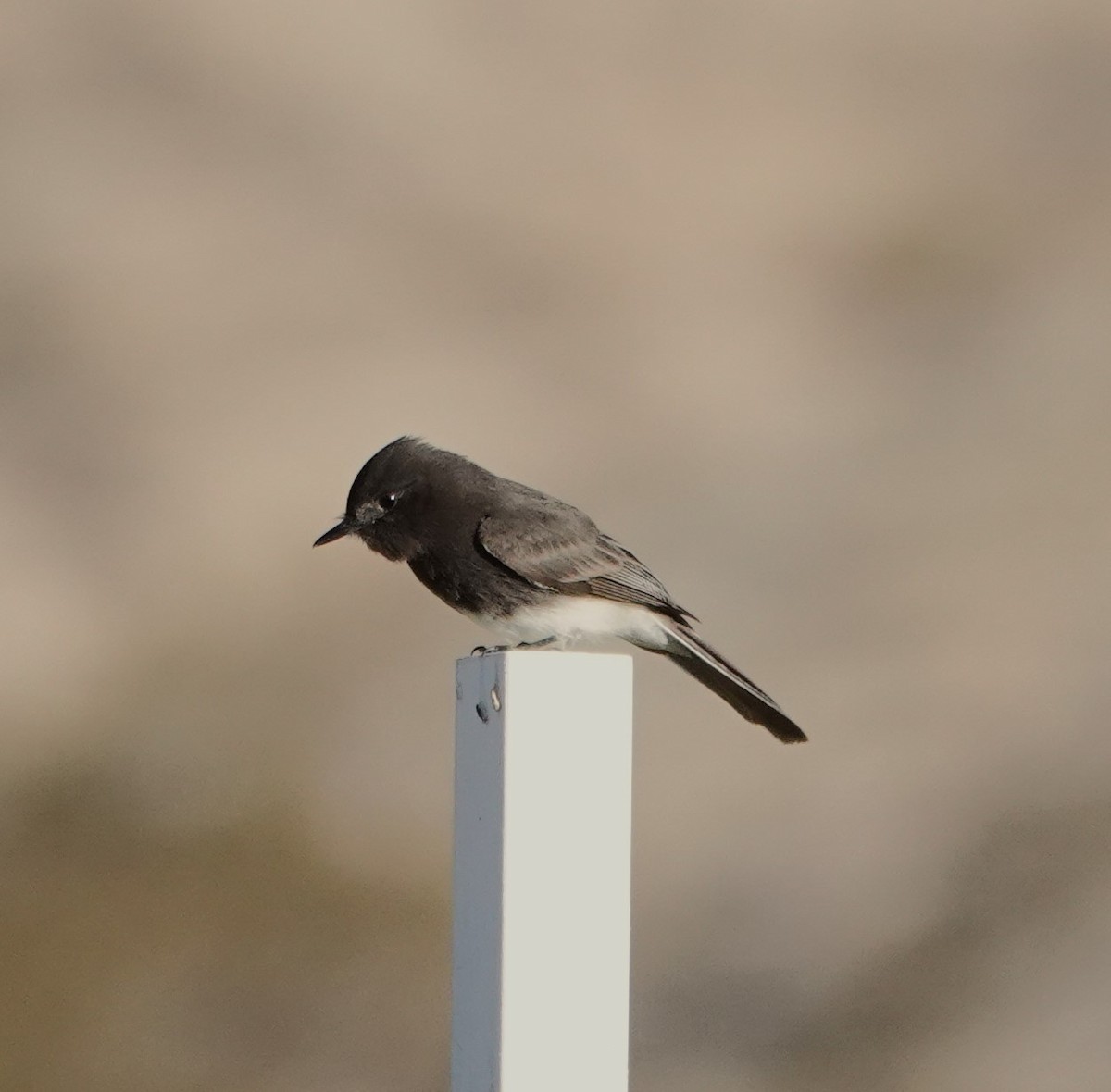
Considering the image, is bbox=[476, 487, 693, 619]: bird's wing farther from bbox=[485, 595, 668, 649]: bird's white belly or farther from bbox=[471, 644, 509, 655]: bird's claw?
bbox=[471, 644, 509, 655]: bird's claw

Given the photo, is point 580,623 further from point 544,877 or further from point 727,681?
point 544,877

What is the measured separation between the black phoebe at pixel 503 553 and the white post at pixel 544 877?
235cm

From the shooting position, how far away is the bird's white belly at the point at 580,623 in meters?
6.25

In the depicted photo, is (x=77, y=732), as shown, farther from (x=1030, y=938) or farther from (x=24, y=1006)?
(x=1030, y=938)

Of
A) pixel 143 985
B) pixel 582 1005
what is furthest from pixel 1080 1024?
pixel 582 1005

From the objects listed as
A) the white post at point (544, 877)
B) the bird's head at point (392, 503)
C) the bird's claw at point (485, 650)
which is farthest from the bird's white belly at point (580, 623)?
the white post at point (544, 877)

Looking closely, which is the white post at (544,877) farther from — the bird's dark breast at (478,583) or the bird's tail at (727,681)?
the bird's dark breast at (478,583)

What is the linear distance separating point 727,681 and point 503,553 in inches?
30.0

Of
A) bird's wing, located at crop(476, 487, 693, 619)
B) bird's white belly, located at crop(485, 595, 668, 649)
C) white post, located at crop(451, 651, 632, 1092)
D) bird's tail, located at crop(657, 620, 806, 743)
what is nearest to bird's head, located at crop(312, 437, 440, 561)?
bird's wing, located at crop(476, 487, 693, 619)

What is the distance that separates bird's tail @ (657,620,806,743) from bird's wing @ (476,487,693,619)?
3.4 inches

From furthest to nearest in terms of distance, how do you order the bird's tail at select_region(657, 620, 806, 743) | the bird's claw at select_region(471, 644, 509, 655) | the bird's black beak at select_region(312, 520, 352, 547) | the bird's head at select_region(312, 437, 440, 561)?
the bird's head at select_region(312, 437, 440, 561)
the bird's black beak at select_region(312, 520, 352, 547)
the bird's tail at select_region(657, 620, 806, 743)
the bird's claw at select_region(471, 644, 509, 655)

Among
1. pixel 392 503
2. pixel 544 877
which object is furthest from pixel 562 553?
pixel 544 877

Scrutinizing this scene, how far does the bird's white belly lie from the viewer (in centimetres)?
625

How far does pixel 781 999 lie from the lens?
32.4 feet
